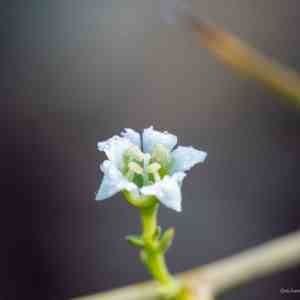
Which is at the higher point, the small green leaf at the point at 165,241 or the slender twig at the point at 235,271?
the small green leaf at the point at 165,241

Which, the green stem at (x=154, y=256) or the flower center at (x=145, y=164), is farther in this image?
the flower center at (x=145, y=164)

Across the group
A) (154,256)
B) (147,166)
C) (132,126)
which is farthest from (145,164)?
(132,126)

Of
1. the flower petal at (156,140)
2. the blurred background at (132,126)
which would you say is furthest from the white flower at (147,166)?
the blurred background at (132,126)

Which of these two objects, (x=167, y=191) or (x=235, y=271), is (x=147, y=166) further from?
(x=235, y=271)

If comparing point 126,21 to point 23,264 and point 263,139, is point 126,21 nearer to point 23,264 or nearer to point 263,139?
point 263,139

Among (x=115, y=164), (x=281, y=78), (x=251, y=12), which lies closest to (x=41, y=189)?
(x=251, y=12)

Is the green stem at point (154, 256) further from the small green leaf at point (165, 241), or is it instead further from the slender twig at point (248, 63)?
the slender twig at point (248, 63)

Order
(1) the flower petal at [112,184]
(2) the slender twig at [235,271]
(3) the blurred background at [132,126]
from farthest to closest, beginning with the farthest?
1. (3) the blurred background at [132,126]
2. (1) the flower petal at [112,184]
3. (2) the slender twig at [235,271]

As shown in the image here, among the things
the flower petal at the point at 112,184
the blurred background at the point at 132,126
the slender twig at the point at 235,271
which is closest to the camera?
the slender twig at the point at 235,271
